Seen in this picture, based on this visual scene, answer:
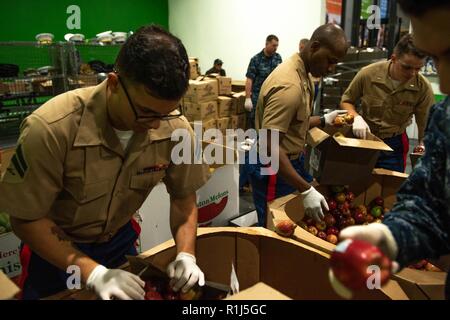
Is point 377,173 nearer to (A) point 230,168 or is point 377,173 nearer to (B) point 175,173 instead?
(A) point 230,168

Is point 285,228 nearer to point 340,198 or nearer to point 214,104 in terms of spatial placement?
point 340,198

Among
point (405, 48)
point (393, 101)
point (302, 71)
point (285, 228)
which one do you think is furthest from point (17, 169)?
point (393, 101)

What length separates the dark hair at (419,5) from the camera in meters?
0.67

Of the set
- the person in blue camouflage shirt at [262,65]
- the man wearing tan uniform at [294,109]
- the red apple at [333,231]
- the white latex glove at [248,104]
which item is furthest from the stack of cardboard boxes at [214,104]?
the red apple at [333,231]

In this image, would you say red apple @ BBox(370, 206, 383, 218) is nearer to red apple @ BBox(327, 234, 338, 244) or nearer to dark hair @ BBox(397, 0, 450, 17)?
red apple @ BBox(327, 234, 338, 244)

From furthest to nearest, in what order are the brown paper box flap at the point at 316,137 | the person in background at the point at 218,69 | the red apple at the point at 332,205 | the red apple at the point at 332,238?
the person in background at the point at 218,69
the red apple at the point at 332,205
the brown paper box flap at the point at 316,137
the red apple at the point at 332,238

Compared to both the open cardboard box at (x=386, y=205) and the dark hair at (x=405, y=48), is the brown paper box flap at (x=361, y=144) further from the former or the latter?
the dark hair at (x=405, y=48)

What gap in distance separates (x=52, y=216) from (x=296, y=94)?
4.15 ft

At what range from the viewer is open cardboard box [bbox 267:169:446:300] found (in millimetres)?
1128

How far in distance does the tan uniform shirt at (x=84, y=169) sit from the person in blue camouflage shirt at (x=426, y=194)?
773mm

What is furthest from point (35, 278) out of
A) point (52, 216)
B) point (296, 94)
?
point (296, 94)

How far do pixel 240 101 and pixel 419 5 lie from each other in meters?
5.23

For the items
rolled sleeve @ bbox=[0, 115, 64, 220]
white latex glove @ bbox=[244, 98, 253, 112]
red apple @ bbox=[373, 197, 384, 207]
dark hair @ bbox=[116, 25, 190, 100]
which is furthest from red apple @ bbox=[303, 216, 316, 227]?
white latex glove @ bbox=[244, 98, 253, 112]

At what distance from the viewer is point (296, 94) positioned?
1.92 metres
